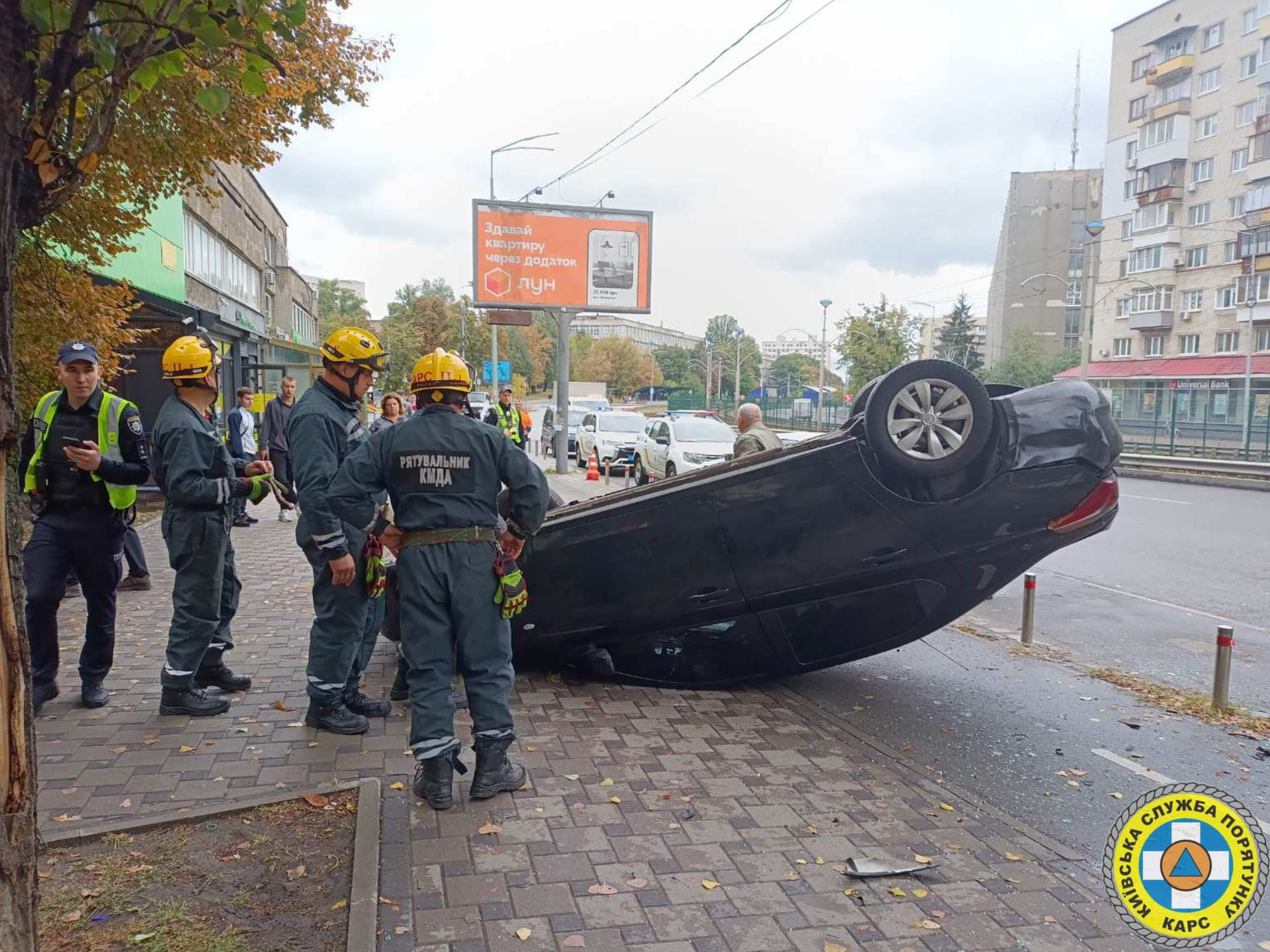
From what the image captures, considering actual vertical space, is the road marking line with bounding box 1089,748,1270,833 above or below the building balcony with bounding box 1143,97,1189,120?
below

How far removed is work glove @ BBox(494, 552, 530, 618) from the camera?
157 inches

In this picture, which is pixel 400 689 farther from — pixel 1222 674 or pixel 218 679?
pixel 1222 674

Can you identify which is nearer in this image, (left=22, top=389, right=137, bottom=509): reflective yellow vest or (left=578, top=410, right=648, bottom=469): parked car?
(left=22, top=389, right=137, bottom=509): reflective yellow vest

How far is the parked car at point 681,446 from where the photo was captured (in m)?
18.8

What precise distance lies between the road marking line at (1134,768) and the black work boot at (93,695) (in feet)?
17.3

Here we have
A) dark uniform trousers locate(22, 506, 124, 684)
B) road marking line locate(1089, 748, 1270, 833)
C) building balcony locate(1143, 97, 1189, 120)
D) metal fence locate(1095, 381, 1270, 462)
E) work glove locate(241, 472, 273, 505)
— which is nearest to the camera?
road marking line locate(1089, 748, 1270, 833)

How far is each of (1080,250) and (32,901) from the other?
89.6 meters

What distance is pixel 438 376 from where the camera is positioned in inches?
159

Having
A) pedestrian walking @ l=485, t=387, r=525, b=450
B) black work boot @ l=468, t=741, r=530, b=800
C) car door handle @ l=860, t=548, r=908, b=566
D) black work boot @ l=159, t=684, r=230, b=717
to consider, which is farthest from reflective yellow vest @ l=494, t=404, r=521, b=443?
black work boot @ l=468, t=741, r=530, b=800

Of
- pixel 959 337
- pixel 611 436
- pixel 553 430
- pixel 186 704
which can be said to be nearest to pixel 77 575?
pixel 186 704

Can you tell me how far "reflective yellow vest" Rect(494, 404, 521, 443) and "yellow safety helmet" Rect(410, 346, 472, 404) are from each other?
1034 centimetres

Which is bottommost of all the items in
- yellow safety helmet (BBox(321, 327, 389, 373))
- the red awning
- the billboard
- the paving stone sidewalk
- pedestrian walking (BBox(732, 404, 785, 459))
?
the paving stone sidewalk

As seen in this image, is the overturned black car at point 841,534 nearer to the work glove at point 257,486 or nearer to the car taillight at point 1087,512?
the car taillight at point 1087,512

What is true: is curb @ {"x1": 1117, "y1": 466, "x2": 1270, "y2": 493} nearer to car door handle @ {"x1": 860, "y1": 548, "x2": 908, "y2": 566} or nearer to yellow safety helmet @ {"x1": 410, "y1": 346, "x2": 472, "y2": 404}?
car door handle @ {"x1": 860, "y1": 548, "x2": 908, "y2": 566}
